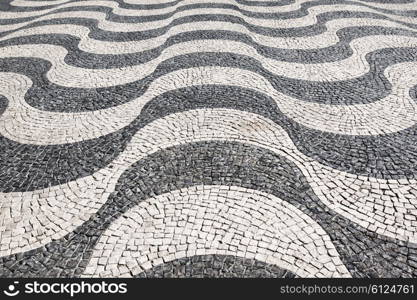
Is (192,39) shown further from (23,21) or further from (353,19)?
(23,21)

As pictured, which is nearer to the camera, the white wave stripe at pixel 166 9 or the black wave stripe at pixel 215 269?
the black wave stripe at pixel 215 269

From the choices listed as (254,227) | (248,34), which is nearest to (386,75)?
(248,34)

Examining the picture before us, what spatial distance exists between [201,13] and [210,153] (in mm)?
7612

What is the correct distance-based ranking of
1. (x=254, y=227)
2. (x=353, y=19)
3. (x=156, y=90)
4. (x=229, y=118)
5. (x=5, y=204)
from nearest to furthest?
(x=254, y=227), (x=5, y=204), (x=229, y=118), (x=156, y=90), (x=353, y=19)

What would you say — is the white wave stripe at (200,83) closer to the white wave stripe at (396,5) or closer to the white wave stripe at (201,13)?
the white wave stripe at (201,13)

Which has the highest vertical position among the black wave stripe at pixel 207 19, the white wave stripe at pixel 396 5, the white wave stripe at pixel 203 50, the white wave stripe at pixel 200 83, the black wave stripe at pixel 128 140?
the white wave stripe at pixel 396 5

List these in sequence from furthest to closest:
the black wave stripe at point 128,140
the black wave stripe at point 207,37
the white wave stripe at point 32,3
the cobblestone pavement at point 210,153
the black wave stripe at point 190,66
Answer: the white wave stripe at point 32,3 < the black wave stripe at point 207,37 < the black wave stripe at point 190,66 < the black wave stripe at point 128,140 < the cobblestone pavement at point 210,153

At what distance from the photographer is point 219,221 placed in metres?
4.57

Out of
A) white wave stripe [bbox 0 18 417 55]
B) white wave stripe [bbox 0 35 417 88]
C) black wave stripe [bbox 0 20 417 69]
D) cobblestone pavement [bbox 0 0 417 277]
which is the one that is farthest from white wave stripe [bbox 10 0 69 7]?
white wave stripe [bbox 0 35 417 88]

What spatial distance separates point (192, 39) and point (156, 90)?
2931 mm

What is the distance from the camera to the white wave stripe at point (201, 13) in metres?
11.3

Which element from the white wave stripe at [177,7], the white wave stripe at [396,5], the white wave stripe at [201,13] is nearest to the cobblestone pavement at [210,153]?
the white wave stripe at [201,13]

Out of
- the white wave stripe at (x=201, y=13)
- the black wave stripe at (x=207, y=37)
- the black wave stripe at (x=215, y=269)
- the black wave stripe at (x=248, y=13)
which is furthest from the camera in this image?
the black wave stripe at (x=248, y=13)

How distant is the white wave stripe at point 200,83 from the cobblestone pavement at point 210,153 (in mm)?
35
